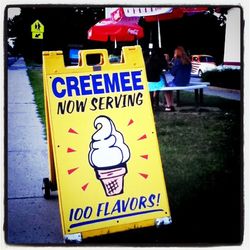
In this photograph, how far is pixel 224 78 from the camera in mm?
3258

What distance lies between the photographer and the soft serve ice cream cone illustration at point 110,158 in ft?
10.2

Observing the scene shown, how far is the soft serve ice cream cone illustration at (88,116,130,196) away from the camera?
3104mm

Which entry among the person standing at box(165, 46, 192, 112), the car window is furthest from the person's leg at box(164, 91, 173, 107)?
the car window

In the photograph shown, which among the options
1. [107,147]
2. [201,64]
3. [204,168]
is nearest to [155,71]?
[201,64]

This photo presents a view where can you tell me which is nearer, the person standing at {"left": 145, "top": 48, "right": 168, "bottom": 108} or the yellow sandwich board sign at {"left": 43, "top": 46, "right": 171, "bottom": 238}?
the yellow sandwich board sign at {"left": 43, "top": 46, "right": 171, "bottom": 238}

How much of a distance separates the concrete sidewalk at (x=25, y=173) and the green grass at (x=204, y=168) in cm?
12

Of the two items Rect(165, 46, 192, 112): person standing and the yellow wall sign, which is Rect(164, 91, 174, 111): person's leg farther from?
the yellow wall sign

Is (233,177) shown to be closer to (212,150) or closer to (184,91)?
(212,150)

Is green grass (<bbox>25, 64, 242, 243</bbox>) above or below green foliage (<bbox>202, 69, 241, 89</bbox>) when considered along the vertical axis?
below

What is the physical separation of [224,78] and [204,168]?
0.69 metres

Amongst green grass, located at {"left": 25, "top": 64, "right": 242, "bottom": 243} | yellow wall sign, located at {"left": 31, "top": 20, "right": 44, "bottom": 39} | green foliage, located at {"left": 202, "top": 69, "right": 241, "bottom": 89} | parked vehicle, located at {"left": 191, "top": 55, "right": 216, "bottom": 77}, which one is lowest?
green grass, located at {"left": 25, "top": 64, "right": 242, "bottom": 243}

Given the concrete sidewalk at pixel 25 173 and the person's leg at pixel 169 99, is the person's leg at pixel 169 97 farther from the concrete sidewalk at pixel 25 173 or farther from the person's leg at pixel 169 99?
the concrete sidewalk at pixel 25 173

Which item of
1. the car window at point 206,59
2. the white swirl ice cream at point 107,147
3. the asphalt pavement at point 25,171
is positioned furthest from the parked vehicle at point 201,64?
the white swirl ice cream at point 107,147
